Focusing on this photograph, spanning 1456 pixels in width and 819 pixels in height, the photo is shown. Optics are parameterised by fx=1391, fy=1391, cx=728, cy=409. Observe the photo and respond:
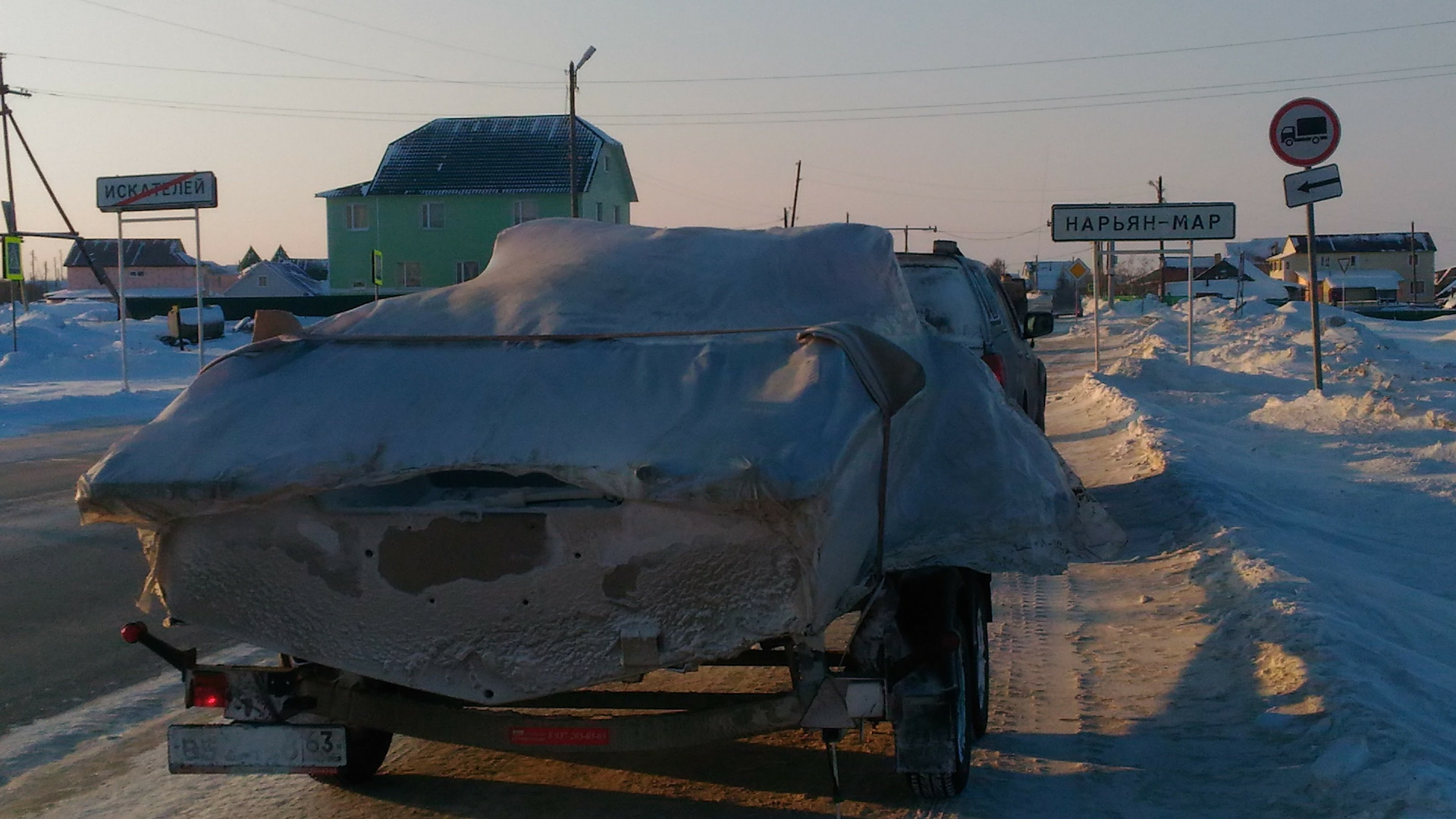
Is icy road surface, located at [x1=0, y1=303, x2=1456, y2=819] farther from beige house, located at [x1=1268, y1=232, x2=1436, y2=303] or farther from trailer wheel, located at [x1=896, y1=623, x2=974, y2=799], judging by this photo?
beige house, located at [x1=1268, y1=232, x2=1436, y2=303]

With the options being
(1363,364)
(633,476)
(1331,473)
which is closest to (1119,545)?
(633,476)

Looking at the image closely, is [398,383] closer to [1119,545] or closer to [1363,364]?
[1119,545]

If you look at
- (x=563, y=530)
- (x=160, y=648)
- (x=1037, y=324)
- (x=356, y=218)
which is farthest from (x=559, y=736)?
(x=356, y=218)

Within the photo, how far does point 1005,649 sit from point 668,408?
11.2 feet

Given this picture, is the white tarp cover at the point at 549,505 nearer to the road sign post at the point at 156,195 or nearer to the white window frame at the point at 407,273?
the road sign post at the point at 156,195

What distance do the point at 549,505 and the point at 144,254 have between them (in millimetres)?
119332

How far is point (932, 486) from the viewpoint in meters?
4.46

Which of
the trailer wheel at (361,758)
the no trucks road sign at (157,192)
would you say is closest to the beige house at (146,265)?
the no trucks road sign at (157,192)

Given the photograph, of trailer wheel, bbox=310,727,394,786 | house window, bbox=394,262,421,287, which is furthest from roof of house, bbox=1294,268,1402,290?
trailer wheel, bbox=310,727,394,786

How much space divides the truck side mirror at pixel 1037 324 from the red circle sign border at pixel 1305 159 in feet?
15.8

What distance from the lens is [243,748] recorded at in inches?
166

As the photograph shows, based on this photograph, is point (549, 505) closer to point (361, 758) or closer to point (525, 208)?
point (361, 758)

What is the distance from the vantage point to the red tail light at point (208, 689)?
13.9ft

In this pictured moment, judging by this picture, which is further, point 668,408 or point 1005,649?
point 1005,649
